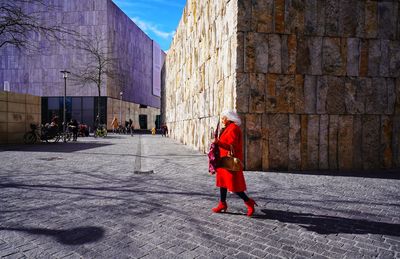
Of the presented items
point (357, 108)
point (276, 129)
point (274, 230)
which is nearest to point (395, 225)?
point (274, 230)

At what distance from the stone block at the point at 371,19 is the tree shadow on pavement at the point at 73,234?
29.9 feet

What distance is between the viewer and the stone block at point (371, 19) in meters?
9.36

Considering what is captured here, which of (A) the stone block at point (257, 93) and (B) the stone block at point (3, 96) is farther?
(B) the stone block at point (3, 96)

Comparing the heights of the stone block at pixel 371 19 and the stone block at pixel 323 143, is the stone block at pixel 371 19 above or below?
above

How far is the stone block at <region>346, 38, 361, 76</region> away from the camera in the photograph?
30.5 ft

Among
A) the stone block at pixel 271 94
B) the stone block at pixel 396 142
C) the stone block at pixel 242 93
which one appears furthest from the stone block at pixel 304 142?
the stone block at pixel 396 142

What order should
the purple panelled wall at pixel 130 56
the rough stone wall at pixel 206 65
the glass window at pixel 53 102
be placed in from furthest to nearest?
the purple panelled wall at pixel 130 56
the glass window at pixel 53 102
the rough stone wall at pixel 206 65

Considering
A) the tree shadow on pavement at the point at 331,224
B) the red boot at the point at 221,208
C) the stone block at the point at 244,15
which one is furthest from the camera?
the stone block at the point at 244,15

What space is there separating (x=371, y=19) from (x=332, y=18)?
1.21 meters

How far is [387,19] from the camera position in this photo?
31.0 ft

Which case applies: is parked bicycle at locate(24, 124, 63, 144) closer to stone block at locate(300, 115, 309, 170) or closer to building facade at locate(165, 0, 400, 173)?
building facade at locate(165, 0, 400, 173)

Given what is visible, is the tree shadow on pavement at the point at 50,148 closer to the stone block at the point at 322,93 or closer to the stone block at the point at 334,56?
the stone block at the point at 322,93

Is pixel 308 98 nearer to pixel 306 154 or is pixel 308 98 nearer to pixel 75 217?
pixel 306 154

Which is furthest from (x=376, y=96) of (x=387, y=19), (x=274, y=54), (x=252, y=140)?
(x=252, y=140)
